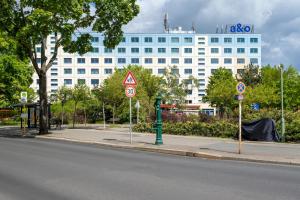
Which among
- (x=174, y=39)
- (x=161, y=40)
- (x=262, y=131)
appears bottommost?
(x=262, y=131)

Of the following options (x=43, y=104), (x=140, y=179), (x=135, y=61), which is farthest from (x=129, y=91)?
(x=135, y=61)

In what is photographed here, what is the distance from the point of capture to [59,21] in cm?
2528

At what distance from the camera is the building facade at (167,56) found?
105 metres

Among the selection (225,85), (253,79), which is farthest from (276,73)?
(225,85)

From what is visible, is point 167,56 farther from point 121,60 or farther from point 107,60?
point 107,60

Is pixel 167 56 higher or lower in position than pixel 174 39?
lower

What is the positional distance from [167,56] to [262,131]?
275ft

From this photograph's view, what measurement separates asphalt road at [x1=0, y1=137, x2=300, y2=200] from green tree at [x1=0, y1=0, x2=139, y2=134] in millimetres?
11430

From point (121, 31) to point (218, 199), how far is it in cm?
2236

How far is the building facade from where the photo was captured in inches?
4124

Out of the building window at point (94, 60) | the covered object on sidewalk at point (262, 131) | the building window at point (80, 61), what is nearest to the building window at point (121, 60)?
the building window at point (94, 60)

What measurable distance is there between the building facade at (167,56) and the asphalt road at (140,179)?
90.9 m

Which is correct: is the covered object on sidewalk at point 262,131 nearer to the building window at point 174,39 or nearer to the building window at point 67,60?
the building window at point 174,39

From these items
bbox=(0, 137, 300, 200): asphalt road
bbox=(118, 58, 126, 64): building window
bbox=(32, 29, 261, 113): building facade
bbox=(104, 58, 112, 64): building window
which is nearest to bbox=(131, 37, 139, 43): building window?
bbox=(32, 29, 261, 113): building facade
